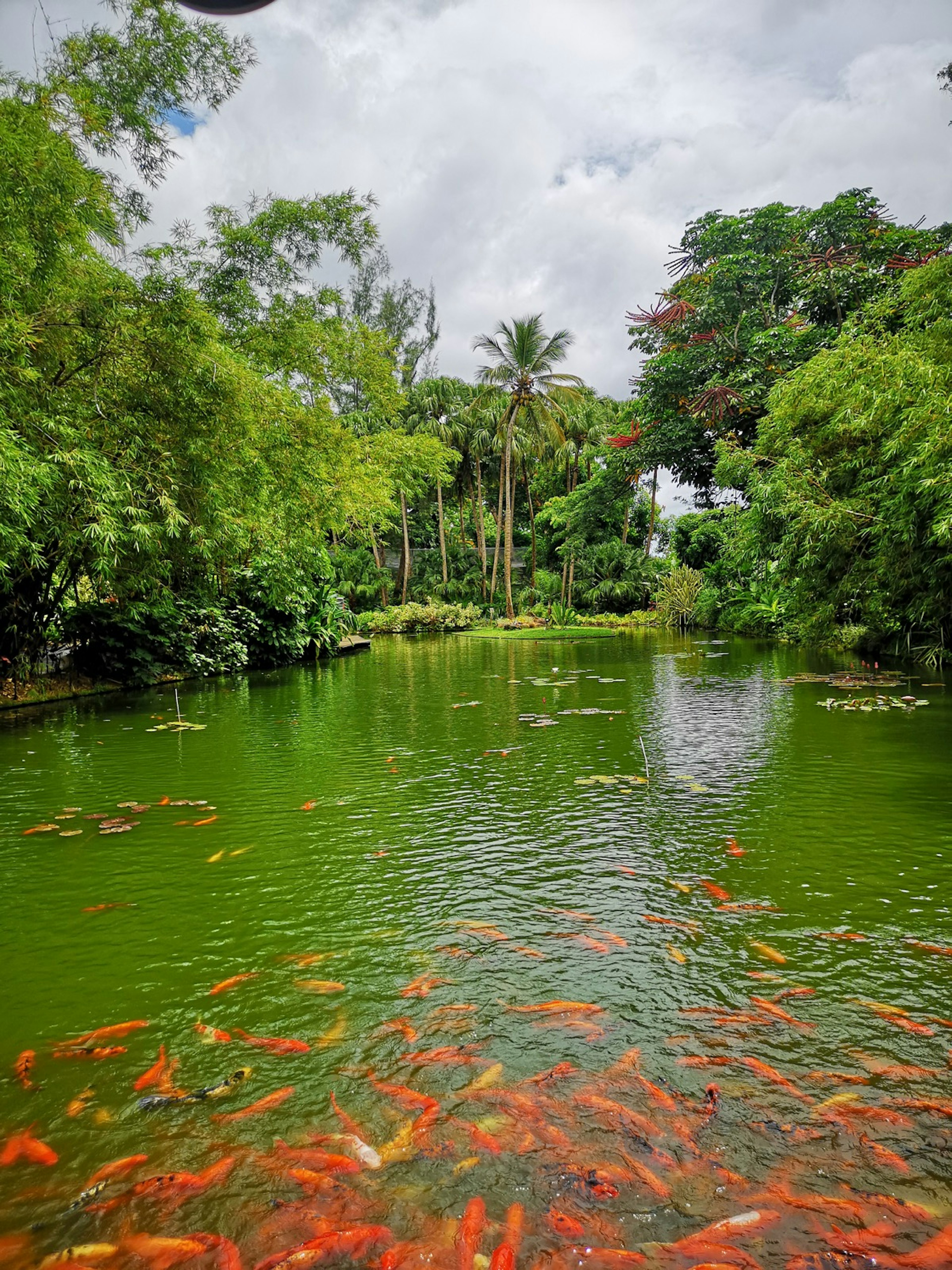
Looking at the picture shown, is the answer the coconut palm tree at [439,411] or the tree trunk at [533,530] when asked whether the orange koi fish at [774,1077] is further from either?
the tree trunk at [533,530]

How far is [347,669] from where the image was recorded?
1457cm

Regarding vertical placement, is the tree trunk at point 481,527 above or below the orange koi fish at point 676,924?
above

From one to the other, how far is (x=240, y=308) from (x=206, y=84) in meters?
3.11

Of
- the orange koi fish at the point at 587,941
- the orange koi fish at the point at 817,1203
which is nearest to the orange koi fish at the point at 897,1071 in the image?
the orange koi fish at the point at 817,1203

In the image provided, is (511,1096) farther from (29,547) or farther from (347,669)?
(347,669)

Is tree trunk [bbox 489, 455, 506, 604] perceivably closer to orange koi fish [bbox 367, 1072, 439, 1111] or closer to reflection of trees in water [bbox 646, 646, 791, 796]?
reflection of trees in water [bbox 646, 646, 791, 796]

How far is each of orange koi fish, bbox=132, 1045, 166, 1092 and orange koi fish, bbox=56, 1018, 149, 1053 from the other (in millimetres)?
149

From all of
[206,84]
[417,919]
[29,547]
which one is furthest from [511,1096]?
[206,84]

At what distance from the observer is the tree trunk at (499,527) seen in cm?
3092

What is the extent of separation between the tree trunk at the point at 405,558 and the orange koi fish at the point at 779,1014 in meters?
32.9

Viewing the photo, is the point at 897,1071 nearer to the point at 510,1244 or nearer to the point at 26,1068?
the point at 510,1244

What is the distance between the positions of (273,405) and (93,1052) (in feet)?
31.1

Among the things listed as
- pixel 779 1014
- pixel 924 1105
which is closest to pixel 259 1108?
pixel 779 1014

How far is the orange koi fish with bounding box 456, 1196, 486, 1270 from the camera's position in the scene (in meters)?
1.40
